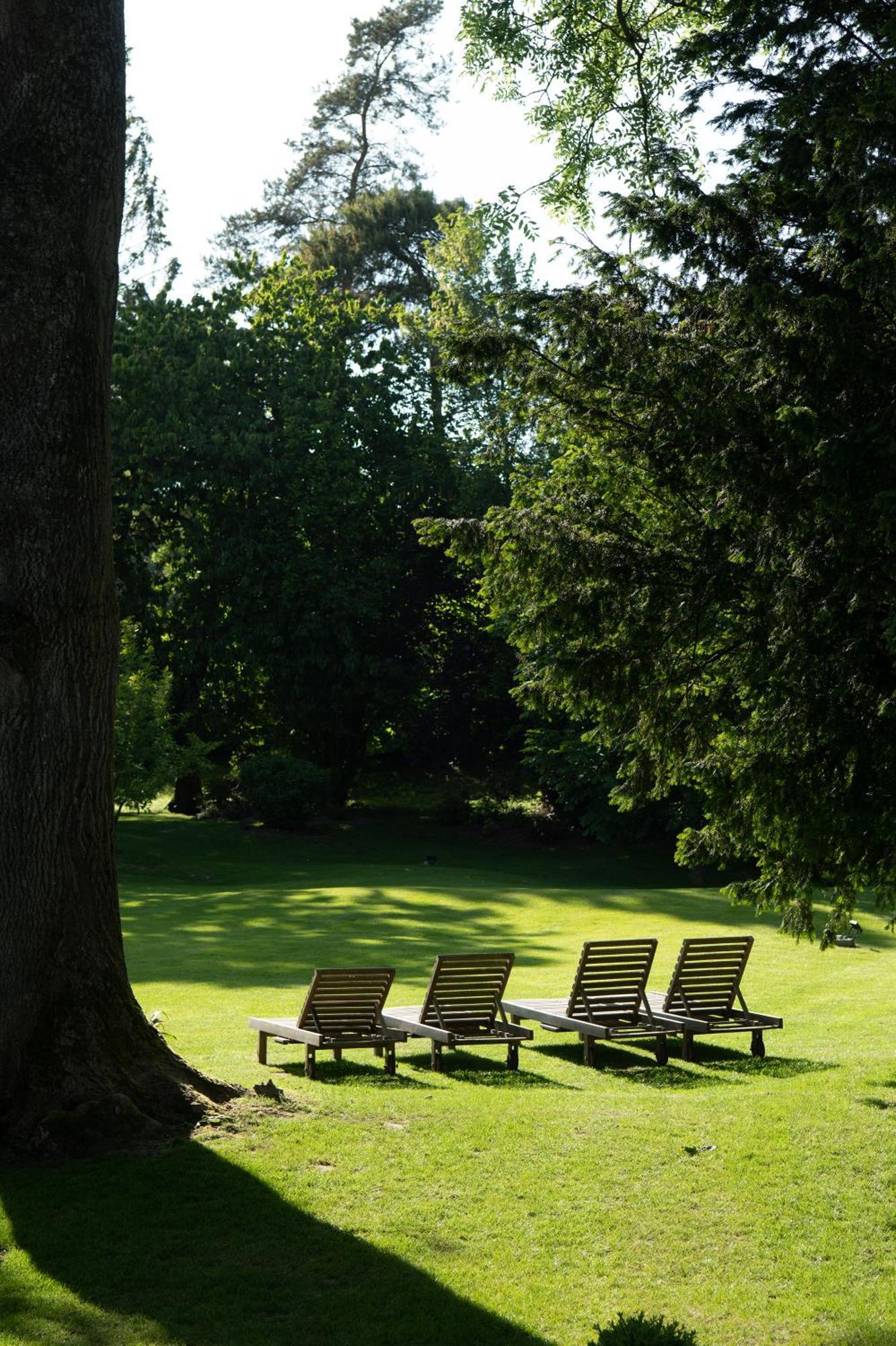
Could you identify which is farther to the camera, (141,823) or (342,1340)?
(141,823)

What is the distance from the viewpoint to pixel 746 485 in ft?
33.0

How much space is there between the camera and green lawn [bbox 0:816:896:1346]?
633 cm

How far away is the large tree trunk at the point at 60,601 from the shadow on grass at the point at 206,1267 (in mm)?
840

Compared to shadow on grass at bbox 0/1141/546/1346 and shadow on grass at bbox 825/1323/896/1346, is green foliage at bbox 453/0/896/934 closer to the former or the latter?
shadow on grass at bbox 825/1323/896/1346

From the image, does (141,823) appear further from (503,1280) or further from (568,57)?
(503,1280)

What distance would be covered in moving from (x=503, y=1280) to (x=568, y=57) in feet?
45.4

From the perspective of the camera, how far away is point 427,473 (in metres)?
44.1

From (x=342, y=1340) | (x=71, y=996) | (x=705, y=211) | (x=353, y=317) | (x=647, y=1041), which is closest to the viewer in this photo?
(x=342, y=1340)

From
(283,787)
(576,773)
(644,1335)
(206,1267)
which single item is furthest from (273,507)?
(644,1335)

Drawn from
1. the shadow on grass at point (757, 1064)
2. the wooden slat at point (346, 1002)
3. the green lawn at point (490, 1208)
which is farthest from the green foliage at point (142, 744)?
the shadow on grass at point (757, 1064)

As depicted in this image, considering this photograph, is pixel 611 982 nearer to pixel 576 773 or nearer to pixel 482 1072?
pixel 482 1072

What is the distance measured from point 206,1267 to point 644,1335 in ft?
10.2

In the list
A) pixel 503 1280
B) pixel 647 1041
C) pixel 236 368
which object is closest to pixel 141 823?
pixel 236 368

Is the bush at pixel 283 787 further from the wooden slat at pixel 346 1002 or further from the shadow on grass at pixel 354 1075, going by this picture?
the wooden slat at pixel 346 1002
